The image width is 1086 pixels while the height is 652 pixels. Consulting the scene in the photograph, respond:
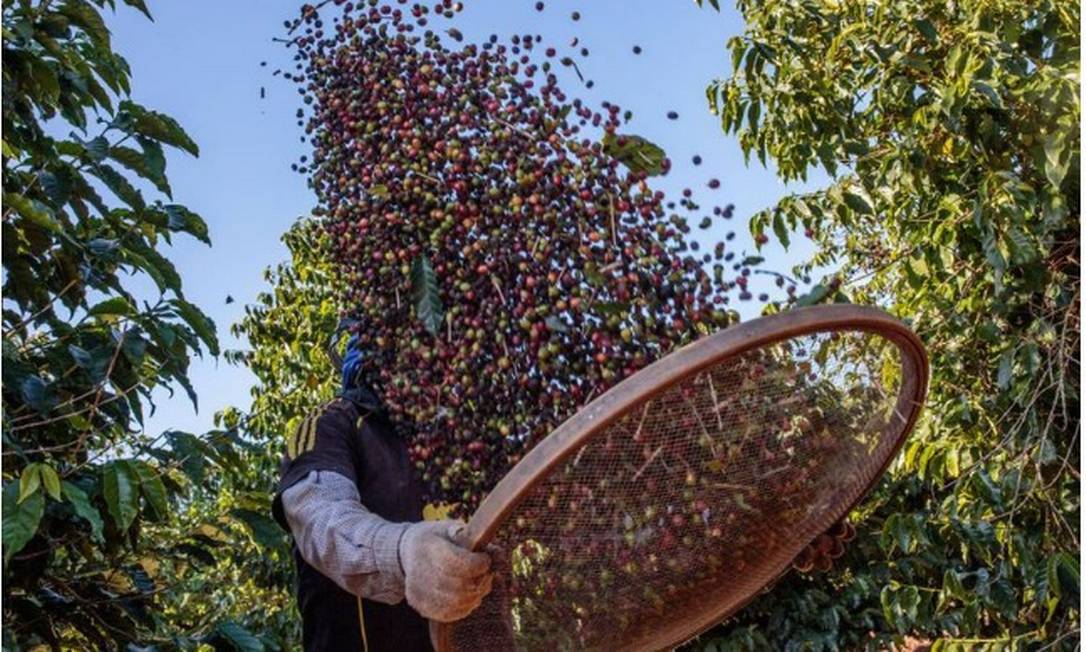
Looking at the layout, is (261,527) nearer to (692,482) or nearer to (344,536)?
(344,536)

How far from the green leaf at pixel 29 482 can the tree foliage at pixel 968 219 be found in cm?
175

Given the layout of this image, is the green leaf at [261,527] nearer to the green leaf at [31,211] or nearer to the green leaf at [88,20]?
the green leaf at [31,211]

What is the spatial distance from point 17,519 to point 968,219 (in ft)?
6.71

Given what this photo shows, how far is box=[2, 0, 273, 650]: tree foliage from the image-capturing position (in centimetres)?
173

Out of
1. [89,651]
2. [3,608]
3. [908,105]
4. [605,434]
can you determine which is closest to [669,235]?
[605,434]

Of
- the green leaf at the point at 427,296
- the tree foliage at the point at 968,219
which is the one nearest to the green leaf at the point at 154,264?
the green leaf at the point at 427,296

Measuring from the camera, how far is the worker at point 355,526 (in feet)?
4.57

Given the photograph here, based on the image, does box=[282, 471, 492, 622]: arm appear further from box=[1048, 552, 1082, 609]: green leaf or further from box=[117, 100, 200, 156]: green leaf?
box=[1048, 552, 1082, 609]: green leaf

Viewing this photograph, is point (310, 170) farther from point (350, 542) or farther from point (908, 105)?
point (908, 105)

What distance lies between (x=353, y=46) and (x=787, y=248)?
162 cm

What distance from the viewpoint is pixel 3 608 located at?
5.75ft

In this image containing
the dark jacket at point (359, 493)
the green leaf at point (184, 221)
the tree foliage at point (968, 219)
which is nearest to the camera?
the dark jacket at point (359, 493)

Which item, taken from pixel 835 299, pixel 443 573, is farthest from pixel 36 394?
pixel 835 299

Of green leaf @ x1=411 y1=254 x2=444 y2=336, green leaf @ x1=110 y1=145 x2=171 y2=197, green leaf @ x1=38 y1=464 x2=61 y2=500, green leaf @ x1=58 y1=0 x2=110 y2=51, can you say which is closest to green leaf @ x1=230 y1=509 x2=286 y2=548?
green leaf @ x1=38 y1=464 x2=61 y2=500
